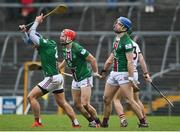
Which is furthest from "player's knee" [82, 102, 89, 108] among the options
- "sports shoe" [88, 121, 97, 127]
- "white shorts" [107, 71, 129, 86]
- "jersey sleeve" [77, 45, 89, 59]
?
"jersey sleeve" [77, 45, 89, 59]

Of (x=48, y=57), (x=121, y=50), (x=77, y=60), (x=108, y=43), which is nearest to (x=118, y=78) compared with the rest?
(x=121, y=50)

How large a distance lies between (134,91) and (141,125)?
2.14m

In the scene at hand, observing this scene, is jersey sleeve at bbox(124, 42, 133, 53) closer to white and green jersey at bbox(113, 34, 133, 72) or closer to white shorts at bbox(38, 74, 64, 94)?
white and green jersey at bbox(113, 34, 133, 72)

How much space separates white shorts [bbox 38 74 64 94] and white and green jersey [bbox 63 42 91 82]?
1.30 ft

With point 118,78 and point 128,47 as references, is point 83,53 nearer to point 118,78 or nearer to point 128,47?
point 118,78

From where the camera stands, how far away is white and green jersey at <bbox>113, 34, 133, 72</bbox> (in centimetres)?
2162

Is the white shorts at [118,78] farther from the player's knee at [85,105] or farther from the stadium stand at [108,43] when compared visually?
the stadium stand at [108,43]

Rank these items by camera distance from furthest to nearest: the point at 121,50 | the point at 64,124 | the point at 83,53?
1. the point at 64,124
2. the point at 83,53
3. the point at 121,50

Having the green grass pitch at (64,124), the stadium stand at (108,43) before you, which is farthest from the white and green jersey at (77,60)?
the stadium stand at (108,43)

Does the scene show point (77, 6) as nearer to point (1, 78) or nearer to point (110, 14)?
point (110, 14)

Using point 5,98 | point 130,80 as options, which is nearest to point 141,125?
point 130,80

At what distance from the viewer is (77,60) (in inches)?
892

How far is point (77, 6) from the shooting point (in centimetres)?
3494

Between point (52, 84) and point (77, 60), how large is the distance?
0.80m
